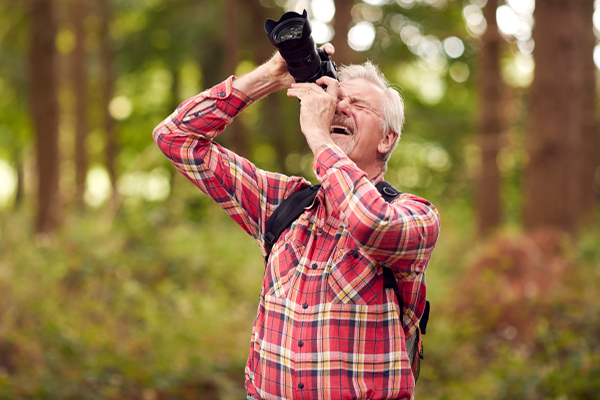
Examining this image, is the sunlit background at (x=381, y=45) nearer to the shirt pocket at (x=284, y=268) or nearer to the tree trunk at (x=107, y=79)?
the tree trunk at (x=107, y=79)

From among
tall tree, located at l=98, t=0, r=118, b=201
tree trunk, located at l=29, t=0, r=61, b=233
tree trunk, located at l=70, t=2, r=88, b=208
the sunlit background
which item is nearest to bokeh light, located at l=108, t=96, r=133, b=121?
the sunlit background

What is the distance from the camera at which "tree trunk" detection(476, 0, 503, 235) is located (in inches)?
438

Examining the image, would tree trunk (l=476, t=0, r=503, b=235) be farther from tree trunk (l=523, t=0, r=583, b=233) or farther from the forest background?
tree trunk (l=523, t=0, r=583, b=233)

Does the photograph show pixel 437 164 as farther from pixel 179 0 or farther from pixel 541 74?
pixel 541 74

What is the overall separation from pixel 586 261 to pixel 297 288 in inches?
266

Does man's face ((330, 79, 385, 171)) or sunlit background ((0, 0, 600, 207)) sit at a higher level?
sunlit background ((0, 0, 600, 207))

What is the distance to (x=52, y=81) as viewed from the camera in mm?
8125

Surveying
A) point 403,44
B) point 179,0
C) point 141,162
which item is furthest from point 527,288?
point 179,0

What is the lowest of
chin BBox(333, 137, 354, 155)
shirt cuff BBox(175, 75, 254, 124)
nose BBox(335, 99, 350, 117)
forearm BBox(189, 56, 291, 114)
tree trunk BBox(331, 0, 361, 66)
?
chin BBox(333, 137, 354, 155)

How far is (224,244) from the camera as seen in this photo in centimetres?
983

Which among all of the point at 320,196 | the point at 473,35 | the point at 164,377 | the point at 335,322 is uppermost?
the point at 473,35

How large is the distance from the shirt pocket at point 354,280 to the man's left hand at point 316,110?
0.38m

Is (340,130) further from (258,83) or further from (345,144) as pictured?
(258,83)

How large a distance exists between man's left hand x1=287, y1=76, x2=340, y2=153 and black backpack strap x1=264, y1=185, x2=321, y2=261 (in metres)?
0.26
